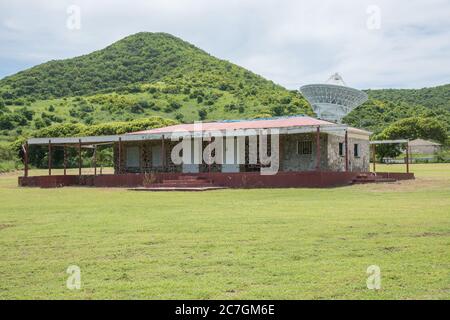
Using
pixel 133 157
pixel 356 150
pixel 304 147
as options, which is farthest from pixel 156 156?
pixel 356 150

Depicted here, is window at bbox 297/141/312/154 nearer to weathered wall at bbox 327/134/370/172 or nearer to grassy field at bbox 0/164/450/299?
weathered wall at bbox 327/134/370/172

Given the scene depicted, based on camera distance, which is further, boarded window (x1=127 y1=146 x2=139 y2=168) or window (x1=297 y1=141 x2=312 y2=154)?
boarded window (x1=127 y1=146 x2=139 y2=168)

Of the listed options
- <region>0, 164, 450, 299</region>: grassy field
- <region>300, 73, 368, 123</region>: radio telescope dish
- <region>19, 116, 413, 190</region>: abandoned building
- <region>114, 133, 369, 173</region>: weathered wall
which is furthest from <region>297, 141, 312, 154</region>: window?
<region>0, 164, 450, 299</region>: grassy field

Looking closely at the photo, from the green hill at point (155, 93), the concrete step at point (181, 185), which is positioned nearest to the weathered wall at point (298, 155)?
the concrete step at point (181, 185)

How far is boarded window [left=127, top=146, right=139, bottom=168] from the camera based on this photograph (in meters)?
33.6

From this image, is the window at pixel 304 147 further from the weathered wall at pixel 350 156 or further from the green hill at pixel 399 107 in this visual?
the green hill at pixel 399 107

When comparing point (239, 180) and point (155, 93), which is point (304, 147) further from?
point (155, 93)

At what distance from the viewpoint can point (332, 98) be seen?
117 feet

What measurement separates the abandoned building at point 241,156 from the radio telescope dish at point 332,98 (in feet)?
12.5

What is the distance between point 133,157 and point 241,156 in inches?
303

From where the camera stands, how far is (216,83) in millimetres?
89375

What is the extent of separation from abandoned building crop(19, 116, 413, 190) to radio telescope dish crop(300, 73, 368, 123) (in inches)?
150

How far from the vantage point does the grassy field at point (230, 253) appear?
19.1ft
